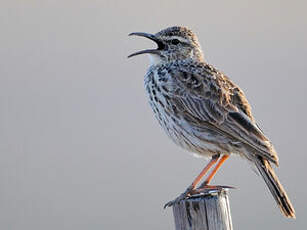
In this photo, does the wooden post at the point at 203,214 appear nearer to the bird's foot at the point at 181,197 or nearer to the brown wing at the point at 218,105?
the bird's foot at the point at 181,197

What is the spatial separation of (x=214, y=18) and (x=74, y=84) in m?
5.06

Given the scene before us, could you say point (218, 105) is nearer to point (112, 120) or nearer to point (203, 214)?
point (203, 214)

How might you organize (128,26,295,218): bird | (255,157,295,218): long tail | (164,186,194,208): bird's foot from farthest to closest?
(128,26,295,218): bird, (255,157,295,218): long tail, (164,186,194,208): bird's foot

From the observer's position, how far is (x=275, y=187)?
9211 mm

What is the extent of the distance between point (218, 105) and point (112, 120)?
8.17 metres

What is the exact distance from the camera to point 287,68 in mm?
19203

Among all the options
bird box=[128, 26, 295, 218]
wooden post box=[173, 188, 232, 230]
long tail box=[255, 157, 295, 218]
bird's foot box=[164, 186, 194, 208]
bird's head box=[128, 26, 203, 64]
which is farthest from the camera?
bird's head box=[128, 26, 203, 64]

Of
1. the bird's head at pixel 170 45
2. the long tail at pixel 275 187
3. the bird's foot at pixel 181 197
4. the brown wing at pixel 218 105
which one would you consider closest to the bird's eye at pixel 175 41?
the bird's head at pixel 170 45

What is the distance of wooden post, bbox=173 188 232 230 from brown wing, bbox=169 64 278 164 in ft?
4.76

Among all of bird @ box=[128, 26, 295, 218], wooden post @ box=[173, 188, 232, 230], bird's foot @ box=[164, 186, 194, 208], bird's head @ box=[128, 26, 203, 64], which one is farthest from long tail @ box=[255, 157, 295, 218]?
bird's head @ box=[128, 26, 203, 64]

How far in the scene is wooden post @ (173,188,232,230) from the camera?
7984 mm

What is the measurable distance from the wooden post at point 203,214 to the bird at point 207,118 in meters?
1.01

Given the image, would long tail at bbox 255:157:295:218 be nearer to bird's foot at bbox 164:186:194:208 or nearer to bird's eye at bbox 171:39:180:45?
bird's foot at bbox 164:186:194:208

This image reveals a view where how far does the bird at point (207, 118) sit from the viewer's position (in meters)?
9.47
